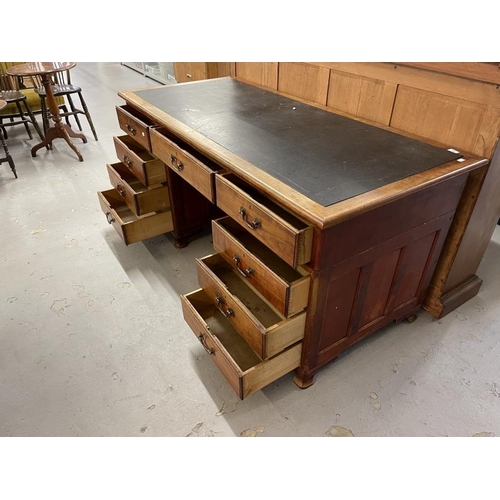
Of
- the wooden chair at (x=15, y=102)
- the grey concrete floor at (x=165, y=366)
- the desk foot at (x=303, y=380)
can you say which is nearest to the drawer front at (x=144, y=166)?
the grey concrete floor at (x=165, y=366)

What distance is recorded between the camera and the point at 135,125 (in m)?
1.94

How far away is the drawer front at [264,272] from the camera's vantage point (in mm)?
1144

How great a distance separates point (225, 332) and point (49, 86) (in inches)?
108

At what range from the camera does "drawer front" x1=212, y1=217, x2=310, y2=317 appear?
1.14 metres

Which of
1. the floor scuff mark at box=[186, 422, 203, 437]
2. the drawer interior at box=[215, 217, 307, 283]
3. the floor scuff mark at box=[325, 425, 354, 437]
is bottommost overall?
the floor scuff mark at box=[186, 422, 203, 437]

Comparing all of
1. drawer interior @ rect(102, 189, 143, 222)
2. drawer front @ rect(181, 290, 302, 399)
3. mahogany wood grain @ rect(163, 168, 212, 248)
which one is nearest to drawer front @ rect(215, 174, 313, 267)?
drawer front @ rect(181, 290, 302, 399)

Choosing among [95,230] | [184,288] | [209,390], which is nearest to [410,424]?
[209,390]

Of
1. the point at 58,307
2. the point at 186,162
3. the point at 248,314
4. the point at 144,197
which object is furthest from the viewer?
the point at 144,197

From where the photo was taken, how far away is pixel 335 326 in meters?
1.36

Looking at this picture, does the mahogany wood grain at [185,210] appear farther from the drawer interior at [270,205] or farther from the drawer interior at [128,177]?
the drawer interior at [270,205]

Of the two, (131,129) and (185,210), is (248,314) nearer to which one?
(185,210)

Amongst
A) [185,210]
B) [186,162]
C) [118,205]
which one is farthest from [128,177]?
[186,162]

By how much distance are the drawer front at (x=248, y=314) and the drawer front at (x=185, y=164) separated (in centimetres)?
28

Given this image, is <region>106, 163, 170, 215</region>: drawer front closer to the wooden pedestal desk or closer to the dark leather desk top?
the wooden pedestal desk
